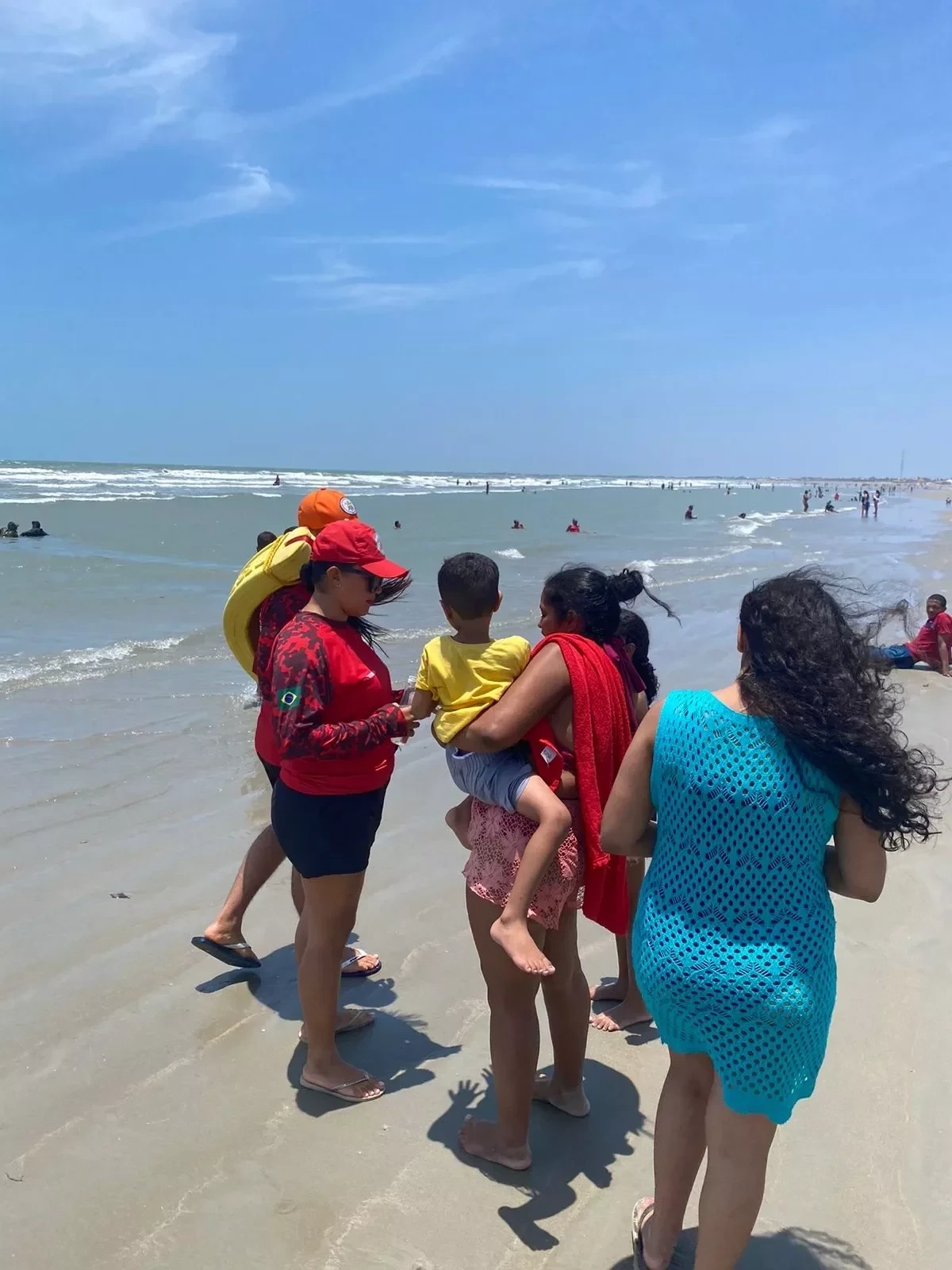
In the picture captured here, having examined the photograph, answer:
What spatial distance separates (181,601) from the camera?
15.7m

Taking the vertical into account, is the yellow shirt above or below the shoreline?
above

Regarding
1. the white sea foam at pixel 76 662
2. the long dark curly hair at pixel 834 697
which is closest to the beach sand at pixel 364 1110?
the long dark curly hair at pixel 834 697

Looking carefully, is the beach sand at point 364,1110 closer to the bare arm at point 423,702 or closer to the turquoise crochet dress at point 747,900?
the turquoise crochet dress at point 747,900

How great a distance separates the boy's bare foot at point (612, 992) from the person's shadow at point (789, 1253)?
46.8 inches

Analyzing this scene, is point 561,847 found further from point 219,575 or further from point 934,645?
point 219,575

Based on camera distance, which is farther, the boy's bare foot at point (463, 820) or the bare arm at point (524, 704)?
the boy's bare foot at point (463, 820)

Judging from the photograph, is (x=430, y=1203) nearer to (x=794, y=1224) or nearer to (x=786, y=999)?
(x=794, y=1224)

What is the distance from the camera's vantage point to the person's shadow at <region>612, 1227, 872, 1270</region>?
2582 mm

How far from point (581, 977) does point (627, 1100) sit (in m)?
0.60

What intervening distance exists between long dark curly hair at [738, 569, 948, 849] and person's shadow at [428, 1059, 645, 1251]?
159 centimetres

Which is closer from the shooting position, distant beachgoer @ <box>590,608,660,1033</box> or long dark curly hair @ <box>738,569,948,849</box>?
long dark curly hair @ <box>738,569,948,849</box>

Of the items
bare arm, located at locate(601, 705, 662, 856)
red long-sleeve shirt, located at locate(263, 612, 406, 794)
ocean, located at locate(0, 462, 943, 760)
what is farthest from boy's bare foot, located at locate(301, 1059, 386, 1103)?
ocean, located at locate(0, 462, 943, 760)

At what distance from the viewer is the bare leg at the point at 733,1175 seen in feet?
7.02

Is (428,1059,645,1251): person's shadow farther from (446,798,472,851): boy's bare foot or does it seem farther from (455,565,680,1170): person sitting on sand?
(446,798,472,851): boy's bare foot
